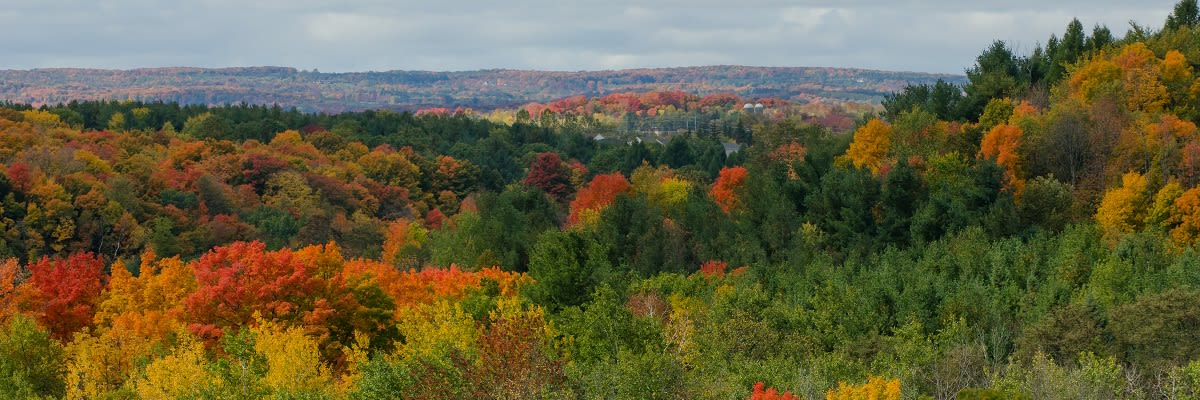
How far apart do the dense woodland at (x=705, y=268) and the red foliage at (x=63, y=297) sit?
0.12 meters

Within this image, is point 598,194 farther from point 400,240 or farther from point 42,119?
point 42,119

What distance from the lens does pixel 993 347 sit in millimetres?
48531

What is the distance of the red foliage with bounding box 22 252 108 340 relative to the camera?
53.6m

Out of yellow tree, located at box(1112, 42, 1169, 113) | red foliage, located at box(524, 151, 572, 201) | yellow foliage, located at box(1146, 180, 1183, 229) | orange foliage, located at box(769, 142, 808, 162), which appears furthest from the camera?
red foliage, located at box(524, 151, 572, 201)

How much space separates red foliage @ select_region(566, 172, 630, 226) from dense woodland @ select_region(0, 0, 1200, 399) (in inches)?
15.7

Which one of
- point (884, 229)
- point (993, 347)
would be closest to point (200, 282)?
point (993, 347)

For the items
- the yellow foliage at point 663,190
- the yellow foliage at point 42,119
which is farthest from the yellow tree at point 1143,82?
the yellow foliage at point 42,119

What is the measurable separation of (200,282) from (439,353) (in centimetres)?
1840

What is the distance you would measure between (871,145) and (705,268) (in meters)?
15.6

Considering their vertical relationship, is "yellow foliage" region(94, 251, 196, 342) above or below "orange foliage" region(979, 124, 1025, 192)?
below

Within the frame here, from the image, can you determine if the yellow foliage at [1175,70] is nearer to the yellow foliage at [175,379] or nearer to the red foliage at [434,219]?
the yellow foliage at [175,379]

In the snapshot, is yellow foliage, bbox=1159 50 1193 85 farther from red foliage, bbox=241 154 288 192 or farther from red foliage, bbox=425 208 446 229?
red foliage, bbox=241 154 288 192

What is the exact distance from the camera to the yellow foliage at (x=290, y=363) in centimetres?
3581

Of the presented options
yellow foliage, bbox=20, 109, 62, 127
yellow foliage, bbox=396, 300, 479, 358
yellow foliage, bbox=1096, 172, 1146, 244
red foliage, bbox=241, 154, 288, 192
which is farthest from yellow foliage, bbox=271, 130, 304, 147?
yellow foliage, bbox=396, 300, 479, 358
